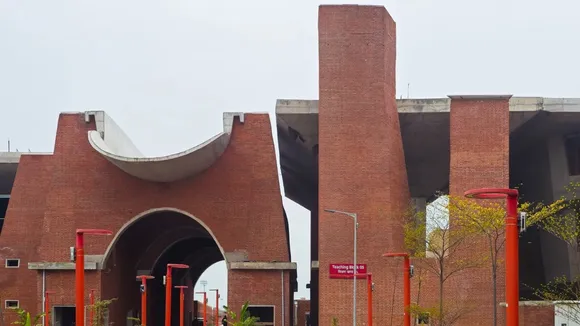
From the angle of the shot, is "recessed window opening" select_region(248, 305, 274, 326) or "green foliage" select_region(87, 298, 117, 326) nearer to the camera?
"green foliage" select_region(87, 298, 117, 326)

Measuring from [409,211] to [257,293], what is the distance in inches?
254

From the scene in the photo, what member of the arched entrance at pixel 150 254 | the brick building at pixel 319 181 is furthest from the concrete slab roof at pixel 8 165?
the arched entrance at pixel 150 254

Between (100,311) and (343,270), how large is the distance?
9181 millimetres

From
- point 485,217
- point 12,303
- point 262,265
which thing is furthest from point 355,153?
point 12,303

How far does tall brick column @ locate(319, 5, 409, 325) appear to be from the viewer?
2736cm

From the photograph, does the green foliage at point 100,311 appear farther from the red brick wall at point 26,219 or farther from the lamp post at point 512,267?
the lamp post at point 512,267

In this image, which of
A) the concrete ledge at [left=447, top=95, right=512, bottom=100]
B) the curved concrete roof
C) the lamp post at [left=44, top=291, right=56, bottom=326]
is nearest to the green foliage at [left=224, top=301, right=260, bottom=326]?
the curved concrete roof

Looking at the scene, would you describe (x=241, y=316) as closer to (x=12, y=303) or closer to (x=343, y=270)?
(x=343, y=270)

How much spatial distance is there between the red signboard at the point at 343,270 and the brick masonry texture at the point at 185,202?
2.70 metres

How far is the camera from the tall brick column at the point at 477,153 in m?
27.0

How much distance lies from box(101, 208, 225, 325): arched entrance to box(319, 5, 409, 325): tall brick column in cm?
522

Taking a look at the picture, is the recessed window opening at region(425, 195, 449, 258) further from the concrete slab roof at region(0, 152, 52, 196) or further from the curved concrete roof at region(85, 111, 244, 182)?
the concrete slab roof at region(0, 152, 52, 196)

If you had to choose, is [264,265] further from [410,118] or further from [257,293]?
[410,118]

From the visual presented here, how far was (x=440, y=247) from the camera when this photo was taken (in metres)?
24.5
